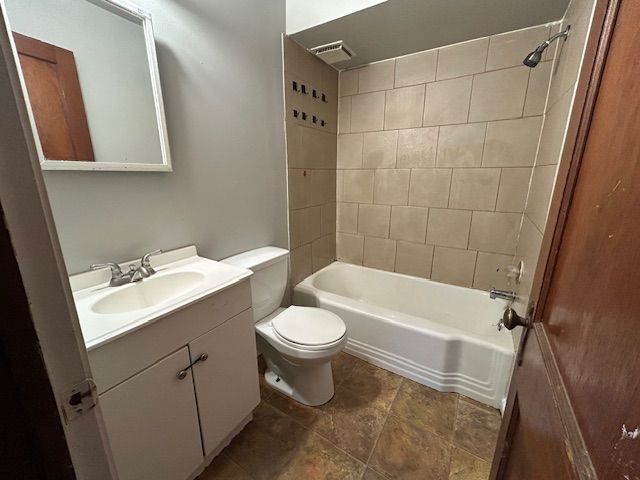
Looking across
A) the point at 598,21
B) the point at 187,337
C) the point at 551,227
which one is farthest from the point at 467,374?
the point at 598,21

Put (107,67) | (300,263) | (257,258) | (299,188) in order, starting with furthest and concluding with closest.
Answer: (300,263) → (299,188) → (257,258) → (107,67)

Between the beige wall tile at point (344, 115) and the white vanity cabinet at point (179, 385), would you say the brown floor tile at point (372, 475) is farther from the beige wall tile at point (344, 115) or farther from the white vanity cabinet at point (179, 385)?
the beige wall tile at point (344, 115)

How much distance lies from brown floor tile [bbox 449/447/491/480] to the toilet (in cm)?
65

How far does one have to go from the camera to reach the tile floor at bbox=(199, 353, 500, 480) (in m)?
1.19

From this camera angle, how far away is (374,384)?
5.47 feet

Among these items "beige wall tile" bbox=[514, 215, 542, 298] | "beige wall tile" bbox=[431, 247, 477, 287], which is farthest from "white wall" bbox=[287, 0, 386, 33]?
"beige wall tile" bbox=[431, 247, 477, 287]

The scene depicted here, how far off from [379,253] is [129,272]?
1.83m

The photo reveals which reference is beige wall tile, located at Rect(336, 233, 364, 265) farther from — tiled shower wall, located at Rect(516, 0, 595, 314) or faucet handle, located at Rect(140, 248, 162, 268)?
faucet handle, located at Rect(140, 248, 162, 268)

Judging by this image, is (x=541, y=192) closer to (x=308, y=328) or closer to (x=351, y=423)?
(x=308, y=328)

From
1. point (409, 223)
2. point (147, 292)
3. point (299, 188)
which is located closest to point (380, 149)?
point (409, 223)

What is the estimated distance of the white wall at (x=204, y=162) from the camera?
1042mm

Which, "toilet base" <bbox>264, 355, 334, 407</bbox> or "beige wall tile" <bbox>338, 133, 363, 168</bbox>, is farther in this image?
"beige wall tile" <bbox>338, 133, 363, 168</bbox>

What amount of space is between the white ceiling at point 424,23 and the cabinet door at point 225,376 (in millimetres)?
1694

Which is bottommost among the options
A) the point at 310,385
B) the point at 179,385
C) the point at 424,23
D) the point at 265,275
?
the point at 310,385
